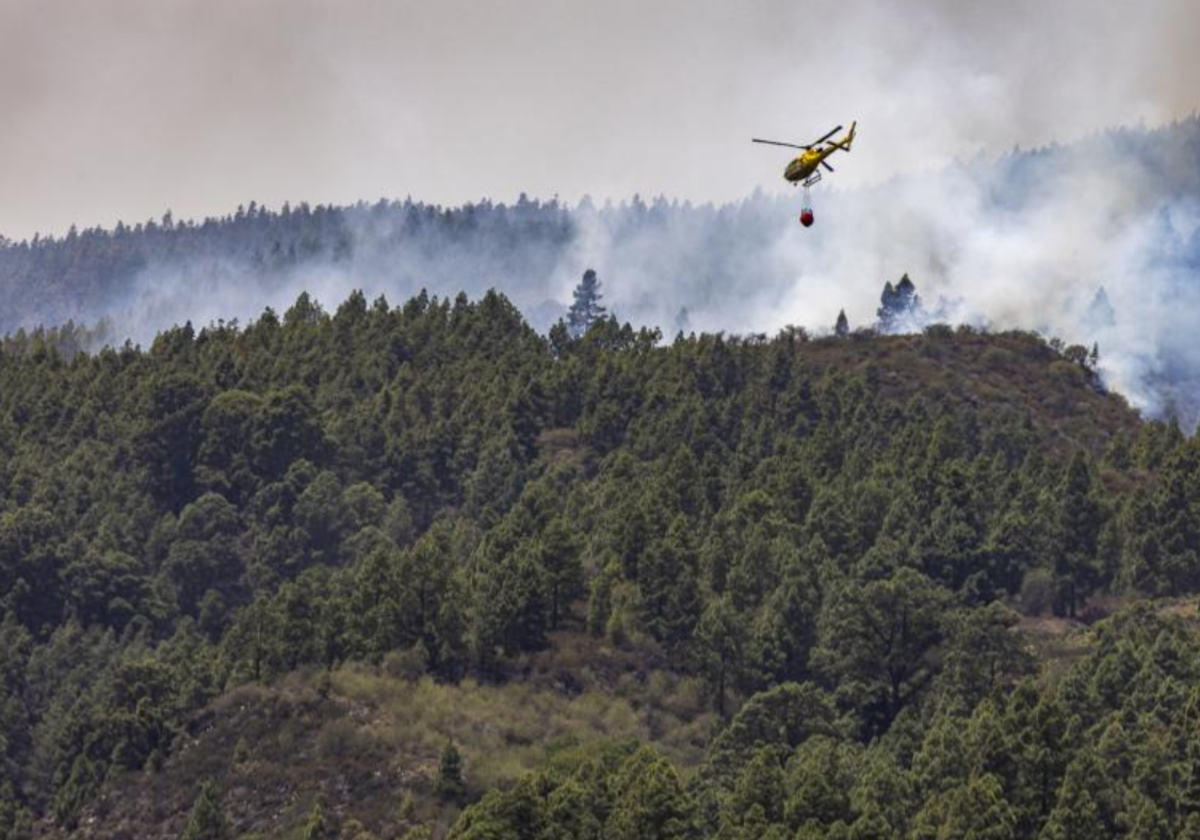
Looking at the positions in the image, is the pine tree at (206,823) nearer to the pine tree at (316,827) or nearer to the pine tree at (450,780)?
the pine tree at (316,827)

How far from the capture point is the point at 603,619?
145875mm

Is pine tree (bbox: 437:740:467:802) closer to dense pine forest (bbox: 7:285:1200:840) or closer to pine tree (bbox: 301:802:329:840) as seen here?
dense pine forest (bbox: 7:285:1200:840)

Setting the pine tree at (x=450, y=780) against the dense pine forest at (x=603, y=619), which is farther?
the pine tree at (x=450, y=780)

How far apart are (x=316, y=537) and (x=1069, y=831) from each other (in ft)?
293

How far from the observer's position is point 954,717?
121 meters

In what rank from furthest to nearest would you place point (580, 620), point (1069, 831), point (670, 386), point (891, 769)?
point (670, 386) → point (580, 620) → point (891, 769) → point (1069, 831)

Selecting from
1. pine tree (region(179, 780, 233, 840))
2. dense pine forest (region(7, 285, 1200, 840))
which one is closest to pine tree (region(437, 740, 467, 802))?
dense pine forest (region(7, 285, 1200, 840))

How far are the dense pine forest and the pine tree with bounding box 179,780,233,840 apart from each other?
0.70 feet

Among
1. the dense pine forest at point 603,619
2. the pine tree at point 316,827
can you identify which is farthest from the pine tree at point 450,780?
the pine tree at point 316,827

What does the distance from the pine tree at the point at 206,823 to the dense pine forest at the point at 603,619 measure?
0.21 meters

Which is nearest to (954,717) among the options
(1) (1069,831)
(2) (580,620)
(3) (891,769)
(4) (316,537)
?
Result: (3) (891,769)

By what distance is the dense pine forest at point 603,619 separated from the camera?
10962 centimetres

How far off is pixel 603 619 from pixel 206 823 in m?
32.2

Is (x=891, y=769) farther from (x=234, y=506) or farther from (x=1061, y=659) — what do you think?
(x=234, y=506)
